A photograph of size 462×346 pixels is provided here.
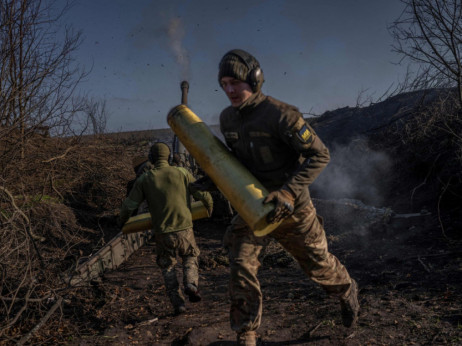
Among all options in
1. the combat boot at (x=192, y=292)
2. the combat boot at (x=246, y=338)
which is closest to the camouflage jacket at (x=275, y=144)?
the combat boot at (x=246, y=338)

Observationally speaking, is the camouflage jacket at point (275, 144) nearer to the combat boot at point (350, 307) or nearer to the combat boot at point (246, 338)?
the combat boot at point (350, 307)

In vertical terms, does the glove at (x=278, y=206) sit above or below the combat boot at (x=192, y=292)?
above

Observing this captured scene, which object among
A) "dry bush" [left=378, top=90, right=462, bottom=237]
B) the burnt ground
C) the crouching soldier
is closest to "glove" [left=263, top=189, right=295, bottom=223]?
the burnt ground

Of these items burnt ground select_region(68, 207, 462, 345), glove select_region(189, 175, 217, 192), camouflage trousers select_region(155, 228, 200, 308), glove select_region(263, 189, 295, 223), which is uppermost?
glove select_region(189, 175, 217, 192)

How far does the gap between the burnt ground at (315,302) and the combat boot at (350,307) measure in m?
0.08

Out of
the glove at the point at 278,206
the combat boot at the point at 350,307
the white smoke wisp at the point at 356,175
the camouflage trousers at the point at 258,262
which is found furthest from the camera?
the white smoke wisp at the point at 356,175

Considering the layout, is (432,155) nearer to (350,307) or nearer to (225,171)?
(350,307)

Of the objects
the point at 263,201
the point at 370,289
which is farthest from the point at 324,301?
the point at 263,201

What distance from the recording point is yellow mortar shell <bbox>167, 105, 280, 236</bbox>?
2.24 m

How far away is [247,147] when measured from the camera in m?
2.58

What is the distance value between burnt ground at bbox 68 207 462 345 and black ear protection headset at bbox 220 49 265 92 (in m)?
2.00

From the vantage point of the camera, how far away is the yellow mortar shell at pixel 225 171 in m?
2.24

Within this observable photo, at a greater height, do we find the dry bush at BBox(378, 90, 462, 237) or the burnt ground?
the dry bush at BBox(378, 90, 462, 237)

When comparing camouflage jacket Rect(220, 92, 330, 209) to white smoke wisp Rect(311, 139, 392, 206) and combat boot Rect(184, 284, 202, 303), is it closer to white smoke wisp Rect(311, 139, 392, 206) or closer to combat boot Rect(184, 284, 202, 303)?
combat boot Rect(184, 284, 202, 303)
